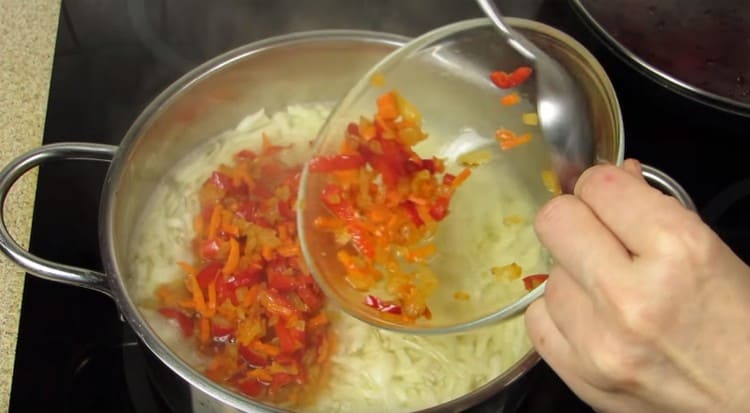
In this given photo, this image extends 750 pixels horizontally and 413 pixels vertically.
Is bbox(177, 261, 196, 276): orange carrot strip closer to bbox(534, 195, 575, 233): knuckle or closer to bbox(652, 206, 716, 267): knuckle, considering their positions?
bbox(534, 195, 575, 233): knuckle

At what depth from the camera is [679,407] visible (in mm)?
751

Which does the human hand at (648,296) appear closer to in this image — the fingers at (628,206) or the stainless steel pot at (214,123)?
the fingers at (628,206)

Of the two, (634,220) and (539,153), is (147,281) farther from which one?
(634,220)

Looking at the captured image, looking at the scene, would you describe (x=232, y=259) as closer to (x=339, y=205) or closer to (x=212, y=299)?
(x=212, y=299)

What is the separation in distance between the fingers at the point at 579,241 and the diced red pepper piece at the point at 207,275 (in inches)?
24.3

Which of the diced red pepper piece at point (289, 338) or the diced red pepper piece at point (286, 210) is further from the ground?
the diced red pepper piece at point (286, 210)

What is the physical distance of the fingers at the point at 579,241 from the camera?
714mm

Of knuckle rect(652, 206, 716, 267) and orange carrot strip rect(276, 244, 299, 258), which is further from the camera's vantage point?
orange carrot strip rect(276, 244, 299, 258)

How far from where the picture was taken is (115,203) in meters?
1.16

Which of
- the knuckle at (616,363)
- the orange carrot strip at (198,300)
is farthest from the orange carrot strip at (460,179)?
the knuckle at (616,363)

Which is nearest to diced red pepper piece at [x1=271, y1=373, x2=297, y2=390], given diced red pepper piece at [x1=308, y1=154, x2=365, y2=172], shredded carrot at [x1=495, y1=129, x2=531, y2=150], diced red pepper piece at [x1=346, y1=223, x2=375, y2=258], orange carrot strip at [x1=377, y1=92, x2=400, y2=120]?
diced red pepper piece at [x1=346, y1=223, x2=375, y2=258]

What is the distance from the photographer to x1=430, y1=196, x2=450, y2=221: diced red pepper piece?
1229 mm

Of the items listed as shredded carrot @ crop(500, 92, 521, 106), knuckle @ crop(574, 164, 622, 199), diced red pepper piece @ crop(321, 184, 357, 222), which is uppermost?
→ knuckle @ crop(574, 164, 622, 199)

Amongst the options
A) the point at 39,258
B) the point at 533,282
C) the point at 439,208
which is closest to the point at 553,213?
the point at 533,282
